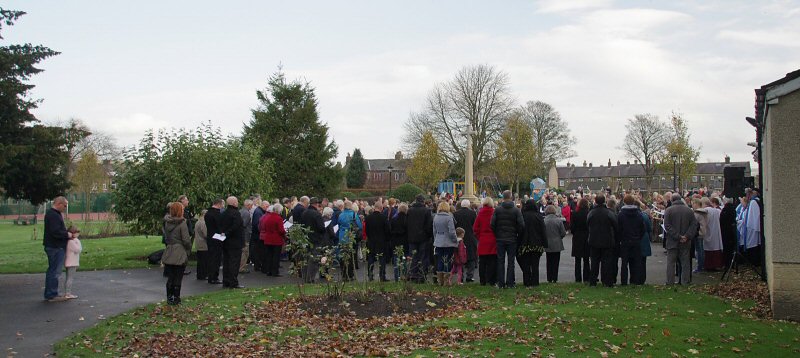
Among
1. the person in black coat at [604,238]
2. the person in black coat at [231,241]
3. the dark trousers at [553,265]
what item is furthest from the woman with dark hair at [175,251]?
the person in black coat at [604,238]

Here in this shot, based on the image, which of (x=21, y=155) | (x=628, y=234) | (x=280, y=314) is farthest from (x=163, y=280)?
(x=628, y=234)

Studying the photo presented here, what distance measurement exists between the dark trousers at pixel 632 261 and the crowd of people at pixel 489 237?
22 mm

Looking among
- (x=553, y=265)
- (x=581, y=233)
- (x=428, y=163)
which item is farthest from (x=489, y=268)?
(x=428, y=163)

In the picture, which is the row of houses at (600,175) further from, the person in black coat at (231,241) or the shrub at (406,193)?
the person in black coat at (231,241)

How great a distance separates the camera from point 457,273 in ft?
52.9

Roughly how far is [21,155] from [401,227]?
1035 cm

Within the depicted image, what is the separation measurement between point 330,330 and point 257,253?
9.13m

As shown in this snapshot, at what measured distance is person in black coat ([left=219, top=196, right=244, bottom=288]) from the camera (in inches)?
612

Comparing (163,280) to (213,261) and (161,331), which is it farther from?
(161,331)

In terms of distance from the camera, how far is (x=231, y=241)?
51.1ft

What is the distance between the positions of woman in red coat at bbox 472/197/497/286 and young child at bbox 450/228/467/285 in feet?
1.24

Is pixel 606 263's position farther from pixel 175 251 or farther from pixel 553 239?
pixel 175 251

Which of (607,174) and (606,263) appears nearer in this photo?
(606,263)

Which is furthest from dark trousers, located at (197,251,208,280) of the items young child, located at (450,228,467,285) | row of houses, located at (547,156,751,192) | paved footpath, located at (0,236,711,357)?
Answer: row of houses, located at (547,156,751,192)
